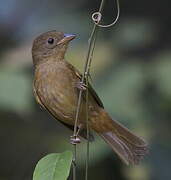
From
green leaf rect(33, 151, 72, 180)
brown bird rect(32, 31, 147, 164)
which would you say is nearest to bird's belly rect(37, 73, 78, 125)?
brown bird rect(32, 31, 147, 164)

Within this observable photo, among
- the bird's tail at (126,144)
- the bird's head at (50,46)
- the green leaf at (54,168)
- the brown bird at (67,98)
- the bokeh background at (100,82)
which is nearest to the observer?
the green leaf at (54,168)

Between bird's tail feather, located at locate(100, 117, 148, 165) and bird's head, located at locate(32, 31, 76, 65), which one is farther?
bird's head, located at locate(32, 31, 76, 65)

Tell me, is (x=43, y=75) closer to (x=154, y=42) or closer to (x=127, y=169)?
(x=127, y=169)

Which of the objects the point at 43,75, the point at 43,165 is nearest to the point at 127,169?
the point at 43,75

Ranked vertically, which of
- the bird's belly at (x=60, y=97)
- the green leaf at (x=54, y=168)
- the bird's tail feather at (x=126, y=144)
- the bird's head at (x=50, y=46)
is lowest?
the bird's tail feather at (x=126, y=144)

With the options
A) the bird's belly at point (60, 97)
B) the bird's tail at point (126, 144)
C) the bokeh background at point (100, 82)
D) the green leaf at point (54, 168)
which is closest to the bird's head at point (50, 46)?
the bird's belly at point (60, 97)

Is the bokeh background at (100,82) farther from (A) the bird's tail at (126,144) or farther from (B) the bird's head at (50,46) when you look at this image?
(A) the bird's tail at (126,144)

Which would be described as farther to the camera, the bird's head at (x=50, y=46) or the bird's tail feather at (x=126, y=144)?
the bird's head at (x=50, y=46)

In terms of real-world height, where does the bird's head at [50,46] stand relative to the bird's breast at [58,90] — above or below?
above

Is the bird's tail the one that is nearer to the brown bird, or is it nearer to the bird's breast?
the brown bird
